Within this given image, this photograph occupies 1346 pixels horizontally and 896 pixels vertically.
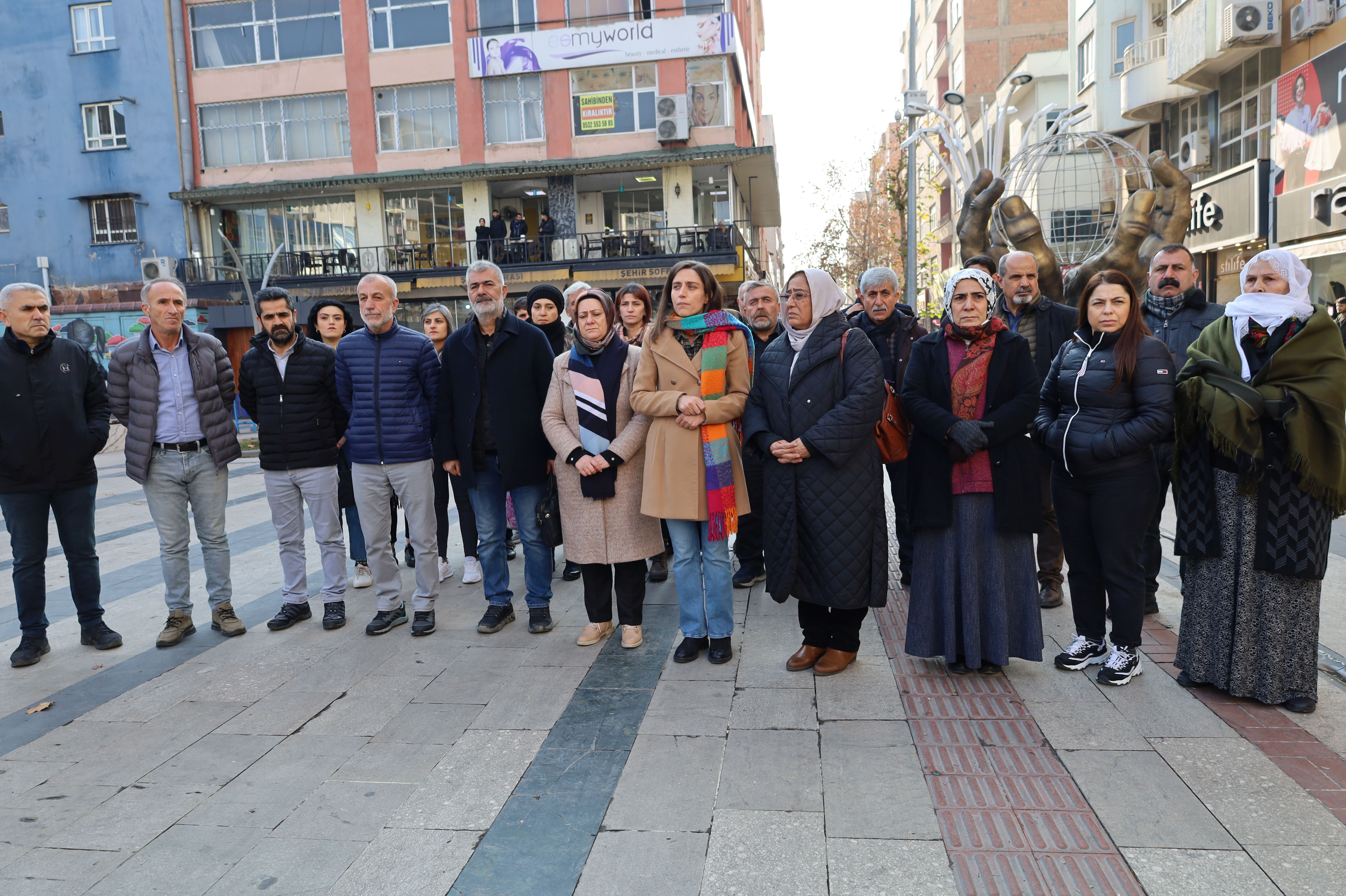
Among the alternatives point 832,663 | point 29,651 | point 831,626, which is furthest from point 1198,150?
point 29,651

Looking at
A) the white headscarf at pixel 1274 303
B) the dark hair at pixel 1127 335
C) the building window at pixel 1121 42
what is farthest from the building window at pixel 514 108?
the white headscarf at pixel 1274 303

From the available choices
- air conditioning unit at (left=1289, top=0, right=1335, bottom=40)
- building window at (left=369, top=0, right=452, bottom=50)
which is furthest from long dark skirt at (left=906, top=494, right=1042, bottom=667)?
building window at (left=369, top=0, right=452, bottom=50)

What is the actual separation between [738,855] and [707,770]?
629 mm

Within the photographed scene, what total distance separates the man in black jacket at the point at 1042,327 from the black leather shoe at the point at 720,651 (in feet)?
6.82

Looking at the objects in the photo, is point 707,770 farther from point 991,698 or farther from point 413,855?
point 991,698

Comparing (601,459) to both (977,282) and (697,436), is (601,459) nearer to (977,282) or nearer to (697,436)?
(697,436)

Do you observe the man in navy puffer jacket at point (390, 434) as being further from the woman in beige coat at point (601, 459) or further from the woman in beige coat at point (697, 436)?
the woman in beige coat at point (697, 436)

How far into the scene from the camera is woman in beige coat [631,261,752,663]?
15.8 ft

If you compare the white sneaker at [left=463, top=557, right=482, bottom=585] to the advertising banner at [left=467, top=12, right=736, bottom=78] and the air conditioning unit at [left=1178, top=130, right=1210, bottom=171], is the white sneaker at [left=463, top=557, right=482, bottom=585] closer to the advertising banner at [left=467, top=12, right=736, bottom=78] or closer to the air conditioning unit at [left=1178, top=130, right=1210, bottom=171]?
the air conditioning unit at [left=1178, top=130, right=1210, bottom=171]

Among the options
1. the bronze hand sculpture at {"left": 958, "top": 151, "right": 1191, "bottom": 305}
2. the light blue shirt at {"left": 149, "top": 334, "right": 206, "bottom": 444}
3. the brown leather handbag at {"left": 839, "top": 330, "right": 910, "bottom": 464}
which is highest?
the bronze hand sculpture at {"left": 958, "top": 151, "right": 1191, "bottom": 305}

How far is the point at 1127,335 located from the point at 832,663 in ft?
7.12

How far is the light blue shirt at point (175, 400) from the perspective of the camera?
18.5ft

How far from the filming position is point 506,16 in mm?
28125

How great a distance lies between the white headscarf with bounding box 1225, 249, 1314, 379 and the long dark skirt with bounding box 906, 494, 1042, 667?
1.31m
